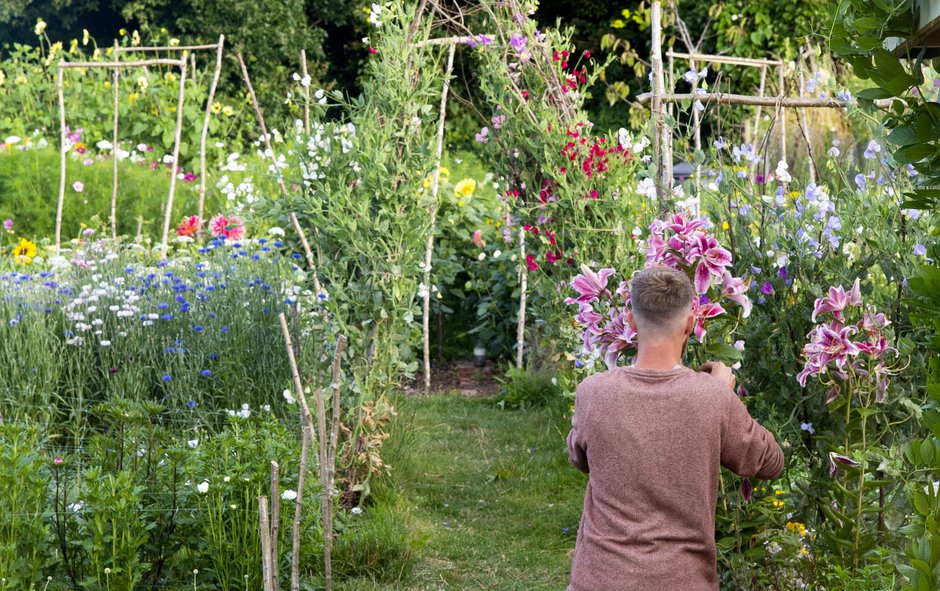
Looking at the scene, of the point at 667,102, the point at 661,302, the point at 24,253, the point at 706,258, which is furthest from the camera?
the point at 24,253

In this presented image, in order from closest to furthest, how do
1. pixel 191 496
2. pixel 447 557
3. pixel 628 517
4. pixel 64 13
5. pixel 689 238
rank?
pixel 628 517
pixel 689 238
pixel 191 496
pixel 447 557
pixel 64 13

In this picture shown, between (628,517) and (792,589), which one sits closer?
(628,517)

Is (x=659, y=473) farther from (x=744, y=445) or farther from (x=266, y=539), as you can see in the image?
(x=266, y=539)

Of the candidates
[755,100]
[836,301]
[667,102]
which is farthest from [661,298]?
[755,100]

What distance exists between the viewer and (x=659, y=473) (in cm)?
203

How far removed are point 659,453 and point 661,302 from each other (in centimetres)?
30

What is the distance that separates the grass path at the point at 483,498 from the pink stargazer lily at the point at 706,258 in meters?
1.70

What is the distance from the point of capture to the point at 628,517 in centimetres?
204

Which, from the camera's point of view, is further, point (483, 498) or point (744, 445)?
point (483, 498)

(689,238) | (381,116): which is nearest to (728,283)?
(689,238)

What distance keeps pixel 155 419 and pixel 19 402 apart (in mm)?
791

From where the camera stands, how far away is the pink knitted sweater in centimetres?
202

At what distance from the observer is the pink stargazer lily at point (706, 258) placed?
2.33 m

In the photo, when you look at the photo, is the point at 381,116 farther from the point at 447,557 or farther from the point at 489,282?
the point at 489,282
